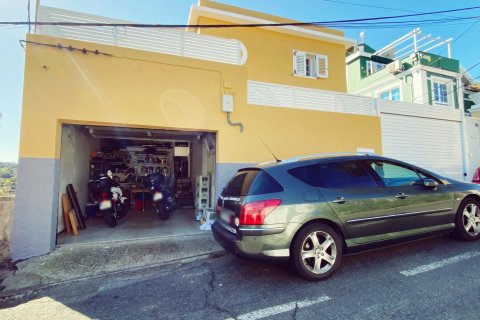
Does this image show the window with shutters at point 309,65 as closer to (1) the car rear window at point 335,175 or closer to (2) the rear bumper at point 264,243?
(1) the car rear window at point 335,175

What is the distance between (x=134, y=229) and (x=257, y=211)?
169 inches

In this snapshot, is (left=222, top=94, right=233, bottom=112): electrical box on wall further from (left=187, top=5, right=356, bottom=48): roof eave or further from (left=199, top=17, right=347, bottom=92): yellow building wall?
(left=187, top=5, right=356, bottom=48): roof eave

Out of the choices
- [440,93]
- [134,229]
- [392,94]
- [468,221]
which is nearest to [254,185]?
[468,221]

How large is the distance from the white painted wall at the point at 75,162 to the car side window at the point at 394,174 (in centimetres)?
629

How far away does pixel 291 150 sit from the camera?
660 cm

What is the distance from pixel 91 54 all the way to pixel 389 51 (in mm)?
18888

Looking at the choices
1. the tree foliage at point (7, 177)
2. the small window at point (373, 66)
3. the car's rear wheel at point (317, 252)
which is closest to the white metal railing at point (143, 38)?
the tree foliage at point (7, 177)

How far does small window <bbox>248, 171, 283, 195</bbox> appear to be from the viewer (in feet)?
9.96

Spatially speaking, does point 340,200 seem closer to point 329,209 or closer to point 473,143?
A: point 329,209

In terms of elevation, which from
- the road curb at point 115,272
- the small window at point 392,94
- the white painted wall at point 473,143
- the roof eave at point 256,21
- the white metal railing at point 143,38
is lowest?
the road curb at point 115,272

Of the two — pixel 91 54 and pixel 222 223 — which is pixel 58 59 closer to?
pixel 91 54

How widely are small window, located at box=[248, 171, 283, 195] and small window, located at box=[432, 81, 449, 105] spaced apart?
16.1 meters

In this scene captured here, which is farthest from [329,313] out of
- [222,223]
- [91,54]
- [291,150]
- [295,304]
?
[91,54]

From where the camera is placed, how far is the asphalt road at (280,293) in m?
2.43
